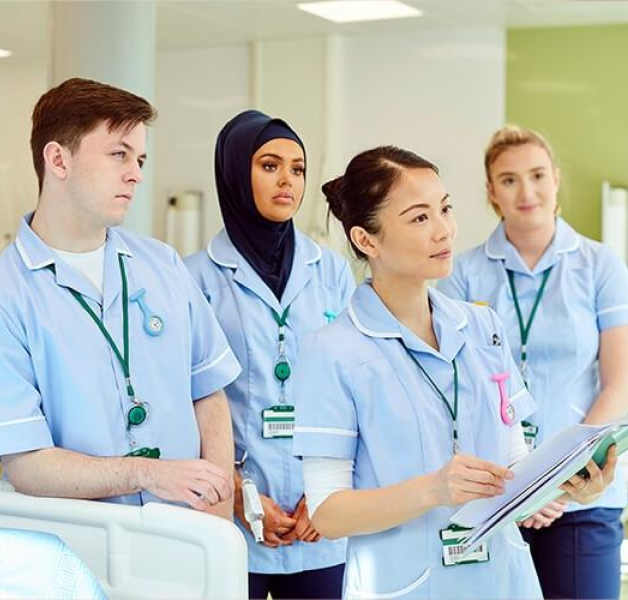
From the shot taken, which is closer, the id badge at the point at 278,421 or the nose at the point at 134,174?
the nose at the point at 134,174

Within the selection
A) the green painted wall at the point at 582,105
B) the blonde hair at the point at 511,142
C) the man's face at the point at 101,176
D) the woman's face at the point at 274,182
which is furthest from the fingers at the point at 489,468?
the green painted wall at the point at 582,105

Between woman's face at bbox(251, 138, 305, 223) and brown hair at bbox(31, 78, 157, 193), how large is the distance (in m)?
0.47

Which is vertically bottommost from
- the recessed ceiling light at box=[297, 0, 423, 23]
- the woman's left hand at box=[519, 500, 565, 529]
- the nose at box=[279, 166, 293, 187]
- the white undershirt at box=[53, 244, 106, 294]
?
the woman's left hand at box=[519, 500, 565, 529]

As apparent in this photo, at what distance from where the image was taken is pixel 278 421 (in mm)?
2367

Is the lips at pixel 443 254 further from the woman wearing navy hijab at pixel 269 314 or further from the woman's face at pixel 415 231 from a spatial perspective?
the woman wearing navy hijab at pixel 269 314

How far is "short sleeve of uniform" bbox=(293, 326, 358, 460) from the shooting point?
177 centimetres

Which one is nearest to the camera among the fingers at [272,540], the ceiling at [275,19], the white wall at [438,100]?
the fingers at [272,540]

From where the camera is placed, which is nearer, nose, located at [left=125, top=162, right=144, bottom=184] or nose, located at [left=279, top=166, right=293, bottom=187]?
nose, located at [left=125, top=162, right=144, bottom=184]

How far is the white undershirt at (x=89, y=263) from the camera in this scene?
200cm

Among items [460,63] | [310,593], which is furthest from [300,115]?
[310,593]

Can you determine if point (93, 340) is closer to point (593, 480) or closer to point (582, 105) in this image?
point (593, 480)

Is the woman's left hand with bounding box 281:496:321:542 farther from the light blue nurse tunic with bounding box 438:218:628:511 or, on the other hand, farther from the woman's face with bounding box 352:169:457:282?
the woman's face with bounding box 352:169:457:282

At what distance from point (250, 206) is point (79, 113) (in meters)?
0.57

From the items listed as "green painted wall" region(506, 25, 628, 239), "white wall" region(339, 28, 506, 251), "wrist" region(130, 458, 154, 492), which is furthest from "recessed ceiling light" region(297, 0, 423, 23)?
"wrist" region(130, 458, 154, 492)
